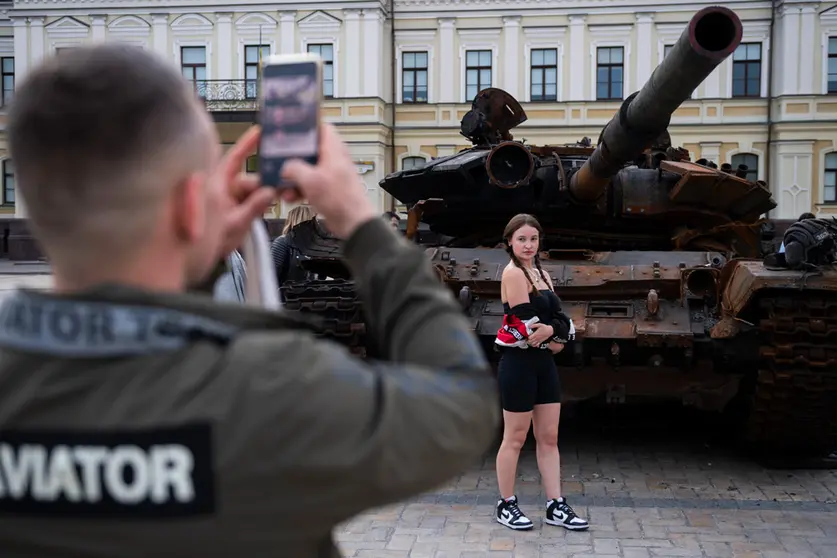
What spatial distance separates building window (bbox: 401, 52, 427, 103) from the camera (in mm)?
30359

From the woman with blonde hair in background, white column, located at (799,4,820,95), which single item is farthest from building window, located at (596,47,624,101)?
the woman with blonde hair in background

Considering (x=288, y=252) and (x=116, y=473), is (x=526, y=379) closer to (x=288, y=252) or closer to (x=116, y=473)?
(x=288, y=252)

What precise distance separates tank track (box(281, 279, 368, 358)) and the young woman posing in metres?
1.49

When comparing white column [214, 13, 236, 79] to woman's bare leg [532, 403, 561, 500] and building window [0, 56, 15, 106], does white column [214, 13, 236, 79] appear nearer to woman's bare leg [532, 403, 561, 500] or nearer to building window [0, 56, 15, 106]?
building window [0, 56, 15, 106]

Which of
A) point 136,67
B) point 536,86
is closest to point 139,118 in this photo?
point 136,67

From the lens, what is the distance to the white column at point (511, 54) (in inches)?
1163

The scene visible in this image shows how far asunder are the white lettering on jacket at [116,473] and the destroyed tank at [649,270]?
450 centimetres

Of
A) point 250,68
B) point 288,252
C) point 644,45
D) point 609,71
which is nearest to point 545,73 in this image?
point 609,71

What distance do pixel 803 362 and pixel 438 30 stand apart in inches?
Result: 1001

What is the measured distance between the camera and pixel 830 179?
28.9 meters

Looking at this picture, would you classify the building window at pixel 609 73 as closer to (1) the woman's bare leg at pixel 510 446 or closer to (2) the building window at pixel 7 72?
(2) the building window at pixel 7 72

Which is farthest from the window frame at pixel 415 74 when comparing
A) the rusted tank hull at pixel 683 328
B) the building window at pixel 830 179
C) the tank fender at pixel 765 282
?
the tank fender at pixel 765 282

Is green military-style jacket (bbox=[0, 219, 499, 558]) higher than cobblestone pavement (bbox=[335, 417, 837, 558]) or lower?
higher

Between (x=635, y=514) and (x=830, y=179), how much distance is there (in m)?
26.1
